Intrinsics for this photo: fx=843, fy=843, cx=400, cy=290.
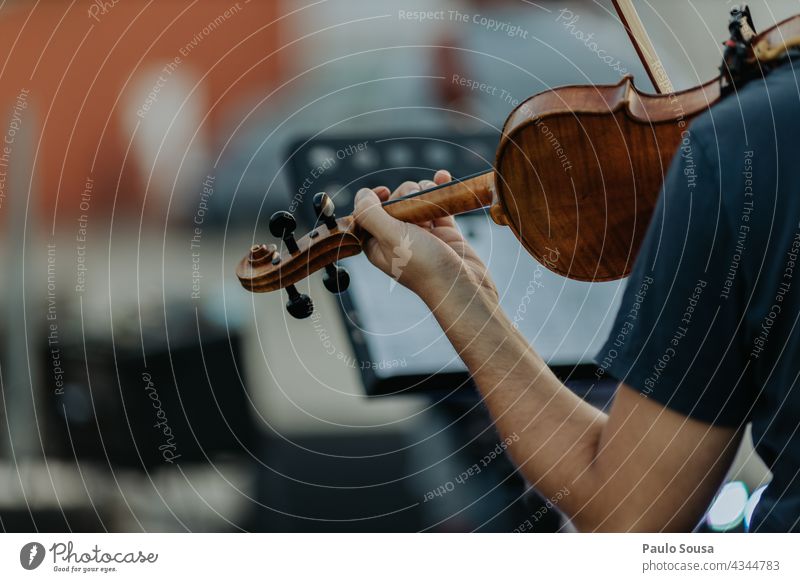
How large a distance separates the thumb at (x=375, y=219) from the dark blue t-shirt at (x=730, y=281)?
266mm

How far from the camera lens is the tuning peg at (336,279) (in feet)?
2.80

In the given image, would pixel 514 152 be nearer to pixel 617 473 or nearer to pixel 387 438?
pixel 617 473

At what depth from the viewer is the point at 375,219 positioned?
83cm

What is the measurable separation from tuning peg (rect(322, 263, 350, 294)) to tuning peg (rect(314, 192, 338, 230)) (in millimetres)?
43

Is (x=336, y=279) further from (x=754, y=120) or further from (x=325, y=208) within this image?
(x=754, y=120)

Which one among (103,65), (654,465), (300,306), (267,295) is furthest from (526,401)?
(267,295)

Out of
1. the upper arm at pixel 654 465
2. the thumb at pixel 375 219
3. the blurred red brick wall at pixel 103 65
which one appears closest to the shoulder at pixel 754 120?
the upper arm at pixel 654 465

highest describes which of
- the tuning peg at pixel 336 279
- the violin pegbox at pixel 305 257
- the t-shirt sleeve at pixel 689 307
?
the violin pegbox at pixel 305 257

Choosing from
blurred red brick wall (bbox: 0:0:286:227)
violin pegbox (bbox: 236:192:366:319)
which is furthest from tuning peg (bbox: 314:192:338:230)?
blurred red brick wall (bbox: 0:0:286:227)

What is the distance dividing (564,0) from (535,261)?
376 millimetres

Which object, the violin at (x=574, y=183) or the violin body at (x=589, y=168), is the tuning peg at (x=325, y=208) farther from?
the violin body at (x=589, y=168)

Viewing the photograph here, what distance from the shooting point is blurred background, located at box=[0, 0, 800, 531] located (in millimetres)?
911

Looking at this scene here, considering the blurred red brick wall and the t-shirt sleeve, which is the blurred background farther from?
the t-shirt sleeve
